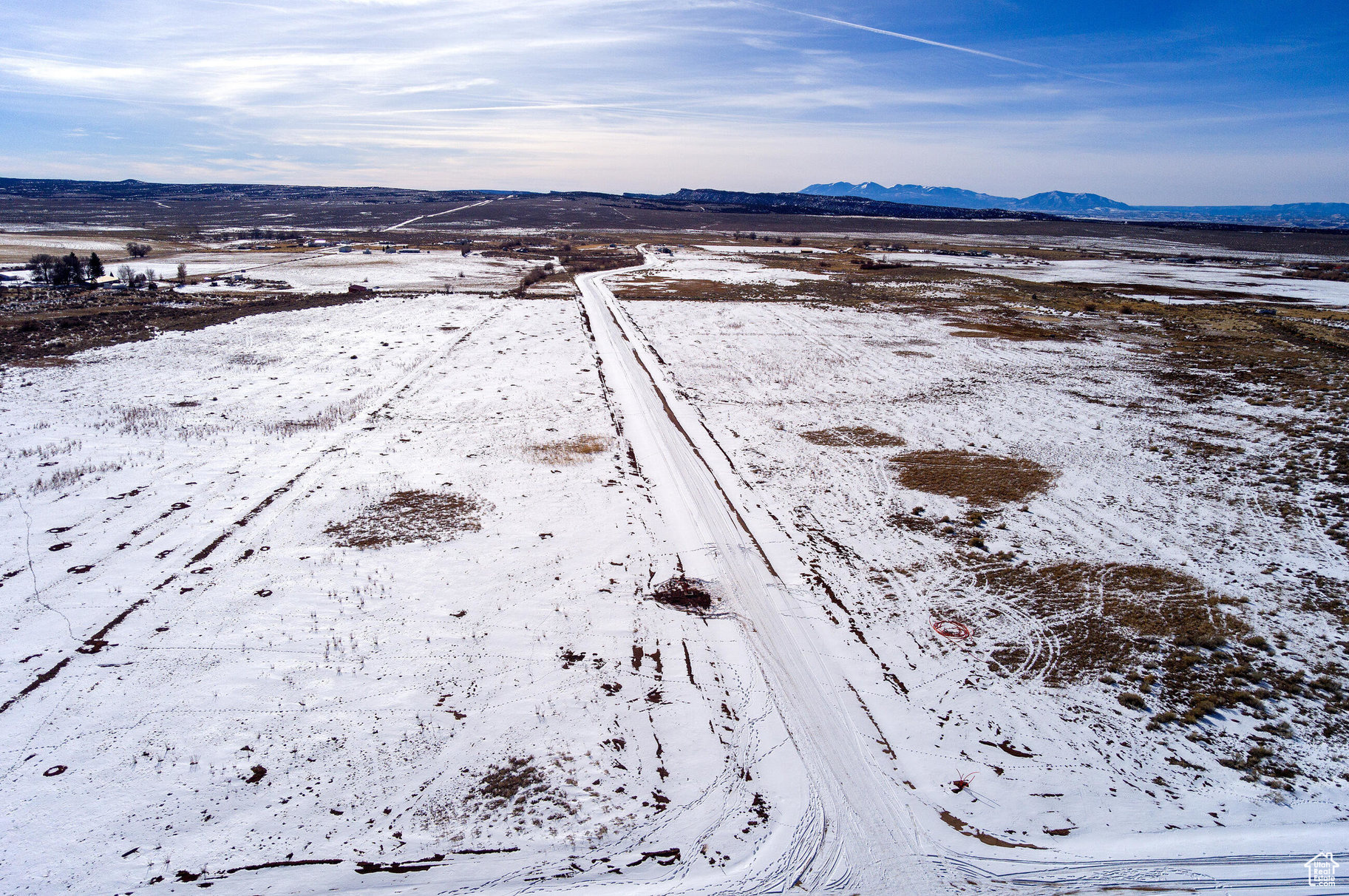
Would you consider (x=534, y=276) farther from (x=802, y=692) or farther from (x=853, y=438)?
(x=802, y=692)

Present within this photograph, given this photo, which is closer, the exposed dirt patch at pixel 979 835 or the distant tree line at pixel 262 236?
the exposed dirt patch at pixel 979 835

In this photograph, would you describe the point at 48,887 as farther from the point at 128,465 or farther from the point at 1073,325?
the point at 1073,325

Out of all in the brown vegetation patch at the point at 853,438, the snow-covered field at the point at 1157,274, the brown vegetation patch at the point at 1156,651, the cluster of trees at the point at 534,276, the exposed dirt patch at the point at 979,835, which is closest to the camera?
the exposed dirt patch at the point at 979,835

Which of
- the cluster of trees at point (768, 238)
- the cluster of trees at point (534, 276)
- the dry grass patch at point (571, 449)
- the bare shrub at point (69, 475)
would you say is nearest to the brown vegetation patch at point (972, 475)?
the dry grass patch at point (571, 449)

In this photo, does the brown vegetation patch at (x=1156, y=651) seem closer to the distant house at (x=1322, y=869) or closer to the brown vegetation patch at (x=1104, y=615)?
the brown vegetation patch at (x=1104, y=615)

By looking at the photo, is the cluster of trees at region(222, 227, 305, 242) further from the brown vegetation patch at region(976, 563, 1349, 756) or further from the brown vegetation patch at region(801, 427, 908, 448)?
the brown vegetation patch at region(976, 563, 1349, 756)

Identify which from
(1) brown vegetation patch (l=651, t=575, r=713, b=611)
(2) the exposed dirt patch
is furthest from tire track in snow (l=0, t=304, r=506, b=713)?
(2) the exposed dirt patch
